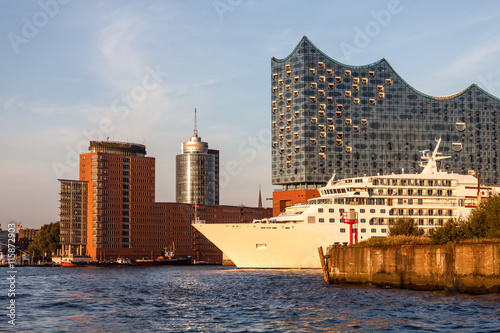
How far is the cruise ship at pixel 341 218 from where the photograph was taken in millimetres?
109125

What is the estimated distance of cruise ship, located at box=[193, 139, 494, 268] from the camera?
10912cm

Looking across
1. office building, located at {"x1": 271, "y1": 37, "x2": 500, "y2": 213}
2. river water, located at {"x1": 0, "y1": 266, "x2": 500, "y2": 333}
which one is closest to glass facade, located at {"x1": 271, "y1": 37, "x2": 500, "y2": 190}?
office building, located at {"x1": 271, "y1": 37, "x2": 500, "y2": 213}

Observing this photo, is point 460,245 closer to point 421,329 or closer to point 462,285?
point 462,285

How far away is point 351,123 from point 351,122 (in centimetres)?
27

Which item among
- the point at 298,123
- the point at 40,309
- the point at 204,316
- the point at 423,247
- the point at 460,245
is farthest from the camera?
the point at 298,123

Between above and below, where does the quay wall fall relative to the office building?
below

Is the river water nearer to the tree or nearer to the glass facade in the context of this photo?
the tree

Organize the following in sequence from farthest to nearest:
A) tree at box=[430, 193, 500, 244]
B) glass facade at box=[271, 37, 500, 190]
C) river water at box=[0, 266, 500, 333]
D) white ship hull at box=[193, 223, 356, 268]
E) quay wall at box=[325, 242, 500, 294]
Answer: glass facade at box=[271, 37, 500, 190] < white ship hull at box=[193, 223, 356, 268] < tree at box=[430, 193, 500, 244] < quay wall at box=[325, 242, 500, 294] < river water at box=[0, 266, 500, 333]

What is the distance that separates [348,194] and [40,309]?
72.6 m

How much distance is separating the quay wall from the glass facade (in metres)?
113

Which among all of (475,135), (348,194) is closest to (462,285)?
(348,194)

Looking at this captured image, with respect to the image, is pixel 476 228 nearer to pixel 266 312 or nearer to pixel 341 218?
pixel 266 312

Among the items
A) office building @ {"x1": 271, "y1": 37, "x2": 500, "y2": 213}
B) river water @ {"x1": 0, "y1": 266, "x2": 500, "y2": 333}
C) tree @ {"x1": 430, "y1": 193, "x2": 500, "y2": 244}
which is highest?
office building @ {"x1": 271, "y1": 37, "x2": 500, "y2": 213}

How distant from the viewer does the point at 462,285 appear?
50094 mm
